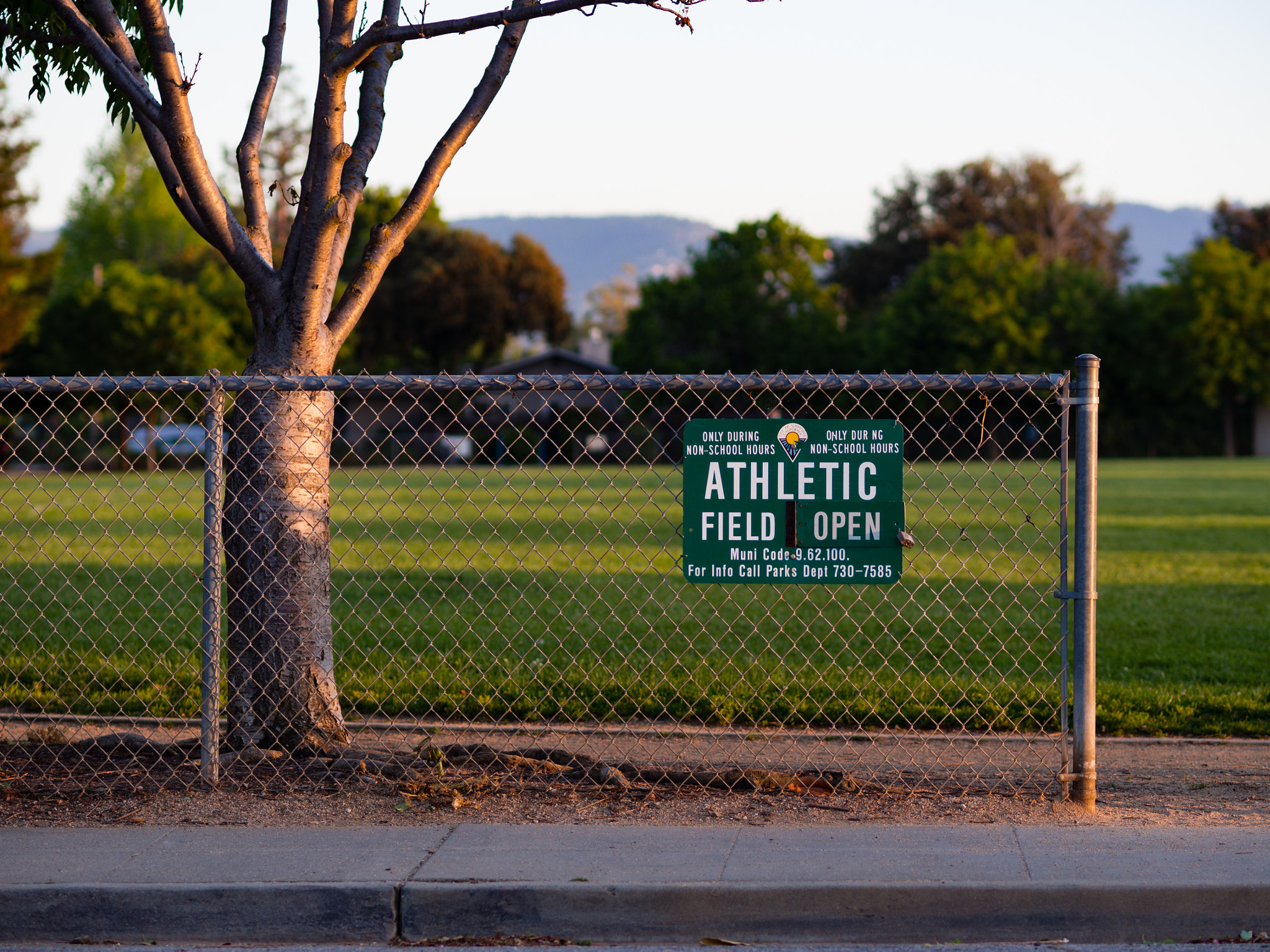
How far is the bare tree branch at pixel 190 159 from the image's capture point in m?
4.96

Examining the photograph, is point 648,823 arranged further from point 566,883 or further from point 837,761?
point 837,761

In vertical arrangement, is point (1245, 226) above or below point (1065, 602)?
above

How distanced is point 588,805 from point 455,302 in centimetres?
6124

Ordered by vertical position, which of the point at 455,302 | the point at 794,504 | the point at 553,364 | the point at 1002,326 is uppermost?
the point at 455,302

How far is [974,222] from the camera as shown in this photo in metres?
71.6

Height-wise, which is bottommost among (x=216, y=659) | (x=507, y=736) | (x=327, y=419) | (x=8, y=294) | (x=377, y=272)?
(x=507, y=736)

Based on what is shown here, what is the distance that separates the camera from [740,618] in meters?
9.30

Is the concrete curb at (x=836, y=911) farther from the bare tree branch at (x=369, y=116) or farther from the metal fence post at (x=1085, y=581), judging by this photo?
the bare tree branch at (x=369, y=116)

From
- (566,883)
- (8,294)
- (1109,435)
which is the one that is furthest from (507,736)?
(1109,435)

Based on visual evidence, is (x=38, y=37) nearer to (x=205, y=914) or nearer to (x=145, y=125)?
(x=145, y=125)

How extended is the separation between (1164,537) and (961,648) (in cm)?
910

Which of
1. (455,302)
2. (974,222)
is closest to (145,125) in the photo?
(455,302)

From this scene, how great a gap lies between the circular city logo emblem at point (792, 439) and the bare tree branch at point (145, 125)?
261 centimetres

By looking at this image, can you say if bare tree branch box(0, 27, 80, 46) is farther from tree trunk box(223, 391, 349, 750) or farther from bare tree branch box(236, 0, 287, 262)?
tree trunk box(223, 391, 349, 750)
